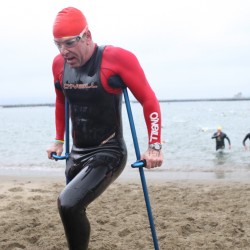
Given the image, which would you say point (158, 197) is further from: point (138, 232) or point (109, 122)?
point (109, 122)

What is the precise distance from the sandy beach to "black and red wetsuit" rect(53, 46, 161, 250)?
1773 mm

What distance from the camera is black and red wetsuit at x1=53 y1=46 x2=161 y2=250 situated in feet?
12.0

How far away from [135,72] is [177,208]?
13.5 feet

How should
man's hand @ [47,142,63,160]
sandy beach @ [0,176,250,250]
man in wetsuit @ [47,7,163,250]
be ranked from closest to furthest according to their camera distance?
man in wetsuit @ [47,7,163,250] → man's hand @ [47,142,63,160] → sandy beach @ [0,176,250,250]

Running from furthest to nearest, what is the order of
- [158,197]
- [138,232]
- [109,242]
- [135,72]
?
[158,197] < [138,232] < [109,242] < [135,72]

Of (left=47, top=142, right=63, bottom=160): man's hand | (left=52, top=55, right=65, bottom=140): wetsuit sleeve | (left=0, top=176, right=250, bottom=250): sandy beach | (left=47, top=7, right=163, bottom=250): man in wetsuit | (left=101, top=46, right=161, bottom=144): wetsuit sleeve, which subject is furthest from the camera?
(left=0, top=176, right=250, bottom=250): sandy beach

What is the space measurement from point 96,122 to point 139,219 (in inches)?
120

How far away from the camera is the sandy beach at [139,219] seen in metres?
5.39

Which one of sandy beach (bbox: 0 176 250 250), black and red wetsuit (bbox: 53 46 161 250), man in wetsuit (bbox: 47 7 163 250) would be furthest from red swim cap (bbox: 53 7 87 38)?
sandy beach (bbox: 0 176 250 250)

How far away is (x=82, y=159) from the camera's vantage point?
3.98m

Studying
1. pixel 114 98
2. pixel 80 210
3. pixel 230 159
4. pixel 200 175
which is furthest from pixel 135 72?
pixel 230 159

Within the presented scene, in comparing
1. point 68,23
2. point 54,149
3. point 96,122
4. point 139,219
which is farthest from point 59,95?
point 139,219

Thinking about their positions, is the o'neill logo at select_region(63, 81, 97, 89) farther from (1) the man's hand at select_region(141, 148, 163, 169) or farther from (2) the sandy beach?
(2) the sandy beach

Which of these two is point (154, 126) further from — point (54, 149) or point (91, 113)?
point (54, 149)
